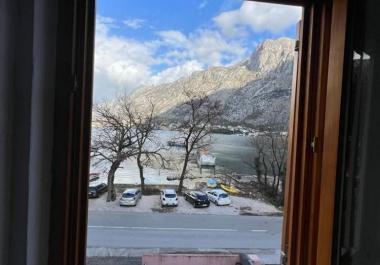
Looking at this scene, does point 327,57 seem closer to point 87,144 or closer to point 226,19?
point 226,19

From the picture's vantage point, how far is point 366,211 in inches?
39.1

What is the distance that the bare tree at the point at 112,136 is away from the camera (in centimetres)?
144

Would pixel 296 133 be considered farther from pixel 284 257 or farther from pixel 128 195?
pixel 128 195

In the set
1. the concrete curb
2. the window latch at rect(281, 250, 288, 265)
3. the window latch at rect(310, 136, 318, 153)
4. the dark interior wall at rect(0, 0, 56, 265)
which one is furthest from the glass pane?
the dark interior wall at rect(0, 0, 56, 265)

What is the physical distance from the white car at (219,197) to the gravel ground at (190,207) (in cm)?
2

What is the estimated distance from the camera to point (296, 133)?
123 cm

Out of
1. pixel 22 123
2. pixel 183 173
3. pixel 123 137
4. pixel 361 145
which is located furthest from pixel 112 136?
pixel 361 145

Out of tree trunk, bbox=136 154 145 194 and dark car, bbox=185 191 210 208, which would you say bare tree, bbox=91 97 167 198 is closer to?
tree trunk, bbox=136 154 145 194

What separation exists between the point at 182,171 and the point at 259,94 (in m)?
0.53

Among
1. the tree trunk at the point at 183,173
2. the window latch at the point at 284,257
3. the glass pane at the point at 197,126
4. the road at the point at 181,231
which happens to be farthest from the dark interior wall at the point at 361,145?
the tree trunk at the point at 183,173

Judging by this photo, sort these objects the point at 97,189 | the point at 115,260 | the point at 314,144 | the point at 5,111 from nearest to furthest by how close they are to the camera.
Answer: the point at 5,111
the point at 314,144
the point at 97,189
the point at 115,260

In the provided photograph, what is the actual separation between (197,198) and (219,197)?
11 centimetres

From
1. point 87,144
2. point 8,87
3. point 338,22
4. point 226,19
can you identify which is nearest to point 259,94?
point 226,19

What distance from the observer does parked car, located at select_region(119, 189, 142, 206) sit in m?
1.54
